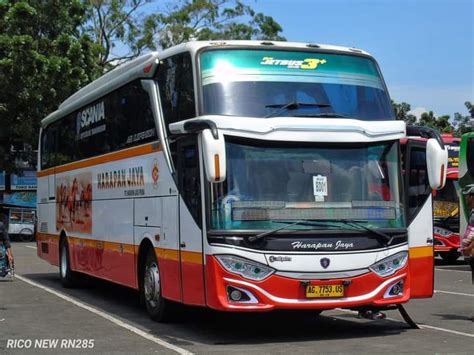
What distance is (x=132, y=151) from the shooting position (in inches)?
456

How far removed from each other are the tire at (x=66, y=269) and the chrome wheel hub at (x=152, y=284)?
5.24 meters

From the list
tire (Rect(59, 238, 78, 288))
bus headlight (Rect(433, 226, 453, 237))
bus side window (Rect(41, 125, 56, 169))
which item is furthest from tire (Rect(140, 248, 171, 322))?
bus headlight (Rect(433, 226, 453, 237))

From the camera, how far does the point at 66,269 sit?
16.0 meters

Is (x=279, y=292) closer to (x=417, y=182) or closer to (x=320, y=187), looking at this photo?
(x=320, y=187)

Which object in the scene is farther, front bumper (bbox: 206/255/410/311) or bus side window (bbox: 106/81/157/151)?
bus side window (bbox: 106/81/157/151)

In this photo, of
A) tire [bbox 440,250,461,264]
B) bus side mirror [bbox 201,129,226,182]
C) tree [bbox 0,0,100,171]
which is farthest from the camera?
tree [bbox 0,0,100,171]

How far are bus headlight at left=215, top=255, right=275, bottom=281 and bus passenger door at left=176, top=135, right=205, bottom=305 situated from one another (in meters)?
0.43

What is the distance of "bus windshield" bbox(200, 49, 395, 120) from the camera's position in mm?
9055

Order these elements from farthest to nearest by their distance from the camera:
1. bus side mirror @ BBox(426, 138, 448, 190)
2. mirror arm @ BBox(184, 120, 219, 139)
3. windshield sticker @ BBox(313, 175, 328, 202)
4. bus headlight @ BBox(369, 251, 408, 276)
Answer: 1. bus side mirror @ BBox(426, 138, 448, 190)
2. bus headlight @ BBox(369, 251, 408, 276)
3. windshield sticker @ BBox(313, 175, 328, 202)
4. mirror arm @ BBox(184, 120, 219, 139)

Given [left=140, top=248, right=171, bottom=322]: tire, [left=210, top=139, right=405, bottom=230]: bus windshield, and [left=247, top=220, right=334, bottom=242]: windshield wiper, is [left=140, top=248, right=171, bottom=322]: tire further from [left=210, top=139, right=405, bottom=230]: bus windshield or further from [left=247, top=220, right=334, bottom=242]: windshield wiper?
[left=247, top=220, right=334, bottom=242]: windshield wiper

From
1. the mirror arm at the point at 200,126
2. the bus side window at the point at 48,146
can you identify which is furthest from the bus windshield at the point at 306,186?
the bus side window at the point at 48,146

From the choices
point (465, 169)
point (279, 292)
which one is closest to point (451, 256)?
point (465, 169)

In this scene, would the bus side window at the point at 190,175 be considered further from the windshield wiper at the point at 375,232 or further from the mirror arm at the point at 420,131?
the mirror arm at the point at 420,131

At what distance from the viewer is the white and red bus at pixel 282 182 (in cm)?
862
